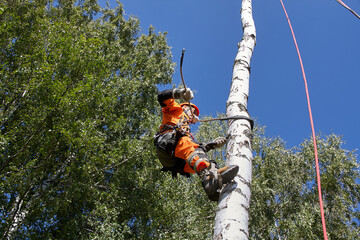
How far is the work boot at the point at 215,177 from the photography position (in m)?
2.29

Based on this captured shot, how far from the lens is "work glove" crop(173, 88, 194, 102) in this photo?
3621 millimetres

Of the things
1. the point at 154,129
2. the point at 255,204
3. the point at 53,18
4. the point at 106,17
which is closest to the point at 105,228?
the point at 154,129

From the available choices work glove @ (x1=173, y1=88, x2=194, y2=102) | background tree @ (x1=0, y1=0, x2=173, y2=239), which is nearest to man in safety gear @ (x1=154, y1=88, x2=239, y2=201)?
work glove @ (x1=173, y1=88, x2=194, y2=102)

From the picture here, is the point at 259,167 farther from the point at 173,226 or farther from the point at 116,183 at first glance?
the point at 116,183

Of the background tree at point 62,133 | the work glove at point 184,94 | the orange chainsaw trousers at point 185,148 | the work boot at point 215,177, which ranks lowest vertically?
the work boot at point 215,177

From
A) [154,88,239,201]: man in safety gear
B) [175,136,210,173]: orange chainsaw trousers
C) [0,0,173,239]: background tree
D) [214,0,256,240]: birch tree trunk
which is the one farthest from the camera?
[0,0,173,239]: background tree

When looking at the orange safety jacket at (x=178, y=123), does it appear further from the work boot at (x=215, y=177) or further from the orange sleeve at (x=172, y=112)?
the work boot at (x=215, y=177)

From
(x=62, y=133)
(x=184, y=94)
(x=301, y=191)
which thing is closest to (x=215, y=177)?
(x=184, y=94)

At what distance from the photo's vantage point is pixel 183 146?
3506 millimetres

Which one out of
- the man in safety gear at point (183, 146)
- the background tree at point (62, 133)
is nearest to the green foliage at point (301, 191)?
the background tree at point (62, 133)

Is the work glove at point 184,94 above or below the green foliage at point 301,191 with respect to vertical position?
below

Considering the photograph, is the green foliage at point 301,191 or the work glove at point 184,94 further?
the green foliage at point 301,191

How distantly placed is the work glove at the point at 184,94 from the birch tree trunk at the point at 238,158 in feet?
Result: 2.03

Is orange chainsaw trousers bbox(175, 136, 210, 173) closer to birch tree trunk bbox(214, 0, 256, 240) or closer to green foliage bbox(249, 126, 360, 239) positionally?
birch tree trunk bbox(214, 0, 256, 240)
